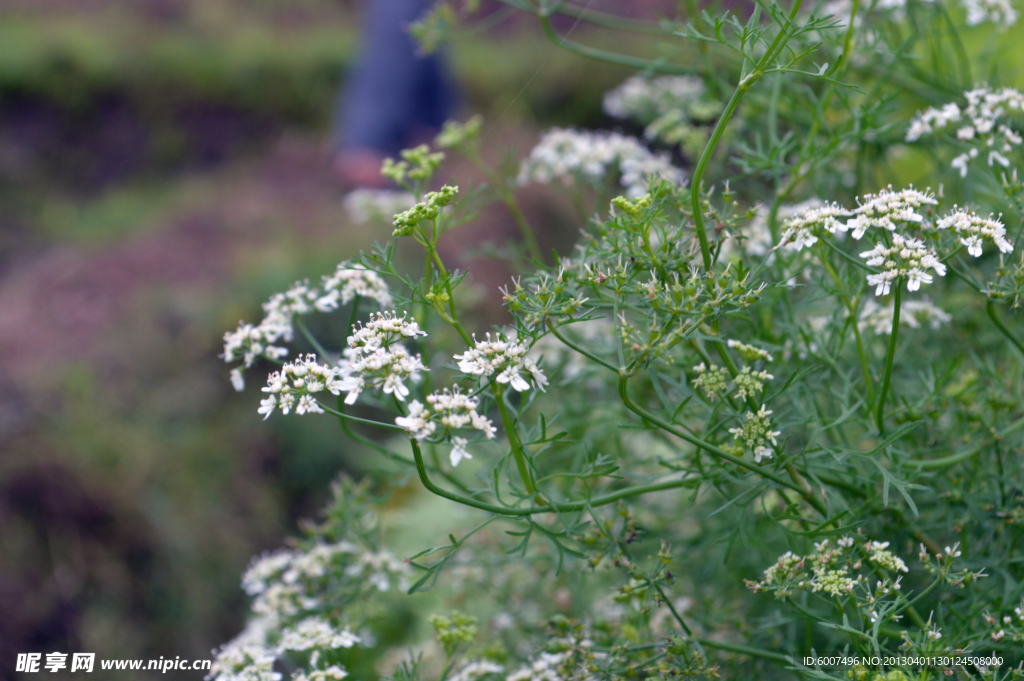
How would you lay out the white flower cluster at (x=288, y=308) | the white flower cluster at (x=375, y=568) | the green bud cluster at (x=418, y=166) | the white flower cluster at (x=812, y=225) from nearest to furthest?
the white flower cluster at (x=812, y=225) < the white flower cluster at (x=288, y=308) < the green bud cluster at (x=418, y=166) < the white flower cluster at (x=375, y=568)

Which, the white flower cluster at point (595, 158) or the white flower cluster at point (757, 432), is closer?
the white flower cluster at point (757, 432)

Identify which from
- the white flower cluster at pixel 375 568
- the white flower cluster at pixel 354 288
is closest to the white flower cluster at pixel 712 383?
the white flower cluster at pixel 354 288

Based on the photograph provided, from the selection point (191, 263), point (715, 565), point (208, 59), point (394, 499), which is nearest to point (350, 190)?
point (191, 263)

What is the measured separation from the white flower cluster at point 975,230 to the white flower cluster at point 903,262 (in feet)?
0.17

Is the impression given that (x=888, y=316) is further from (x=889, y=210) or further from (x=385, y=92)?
(x=385, y=92)

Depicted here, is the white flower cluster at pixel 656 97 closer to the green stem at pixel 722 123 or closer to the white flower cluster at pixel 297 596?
the green stem at pixel 722 123

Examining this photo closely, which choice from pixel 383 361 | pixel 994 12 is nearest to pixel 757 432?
pixel 383 361

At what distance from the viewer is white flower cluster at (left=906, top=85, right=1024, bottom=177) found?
4.53ft

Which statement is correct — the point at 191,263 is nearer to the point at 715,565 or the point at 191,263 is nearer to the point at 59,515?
the point at 59,515

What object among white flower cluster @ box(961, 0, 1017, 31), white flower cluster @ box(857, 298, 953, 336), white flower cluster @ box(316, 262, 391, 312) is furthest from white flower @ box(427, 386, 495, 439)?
white flower cluster @ box(961, 0, 1017, 31)

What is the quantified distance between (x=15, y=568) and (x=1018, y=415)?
341 cm

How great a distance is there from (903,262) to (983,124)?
500mm

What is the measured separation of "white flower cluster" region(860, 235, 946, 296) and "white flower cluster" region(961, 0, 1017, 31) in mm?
1003

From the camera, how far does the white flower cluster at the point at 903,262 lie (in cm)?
105
